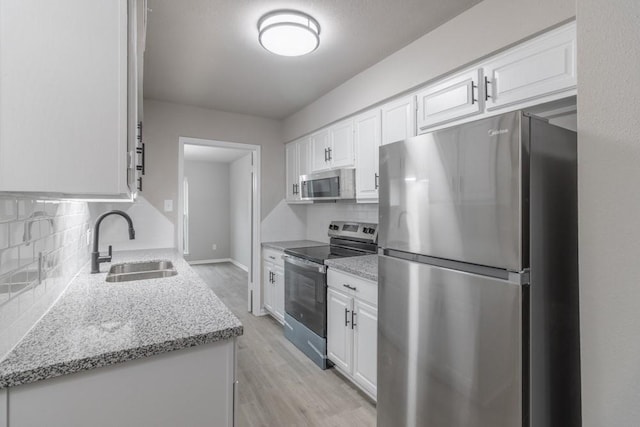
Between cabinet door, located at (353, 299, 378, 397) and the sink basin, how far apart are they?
1.25 meters

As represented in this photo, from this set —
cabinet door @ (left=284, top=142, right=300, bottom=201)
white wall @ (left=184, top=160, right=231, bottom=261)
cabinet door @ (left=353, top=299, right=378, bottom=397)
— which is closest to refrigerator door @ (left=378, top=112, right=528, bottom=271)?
cabinet door @ (left=353, top=299, right=378, bottom=397)

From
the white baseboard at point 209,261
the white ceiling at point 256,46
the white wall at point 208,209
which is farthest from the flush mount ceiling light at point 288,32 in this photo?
the white baseboard at point 209,261

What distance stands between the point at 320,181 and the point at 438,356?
77.8 inches

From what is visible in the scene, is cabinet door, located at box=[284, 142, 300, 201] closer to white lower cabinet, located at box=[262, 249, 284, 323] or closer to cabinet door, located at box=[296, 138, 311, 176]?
cabinet door, located at box=[296, 138, 311, 176]

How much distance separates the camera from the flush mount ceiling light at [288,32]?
1824mm

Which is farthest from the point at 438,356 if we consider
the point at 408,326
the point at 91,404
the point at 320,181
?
the point at 320,181

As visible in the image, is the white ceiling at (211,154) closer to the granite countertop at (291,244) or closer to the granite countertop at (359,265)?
the granite countertop at (291,244)

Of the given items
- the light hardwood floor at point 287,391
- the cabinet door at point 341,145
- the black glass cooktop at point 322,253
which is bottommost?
the light hardwood floor at point 287,391

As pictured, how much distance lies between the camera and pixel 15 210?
885mm

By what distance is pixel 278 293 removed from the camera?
11.3 ft

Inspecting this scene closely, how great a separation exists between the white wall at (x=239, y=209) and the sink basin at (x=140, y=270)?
349 centimetres

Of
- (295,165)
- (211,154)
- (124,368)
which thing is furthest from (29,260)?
(211,154)

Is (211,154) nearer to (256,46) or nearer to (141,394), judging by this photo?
(256,46)

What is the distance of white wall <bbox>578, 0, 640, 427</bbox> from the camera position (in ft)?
3.01
